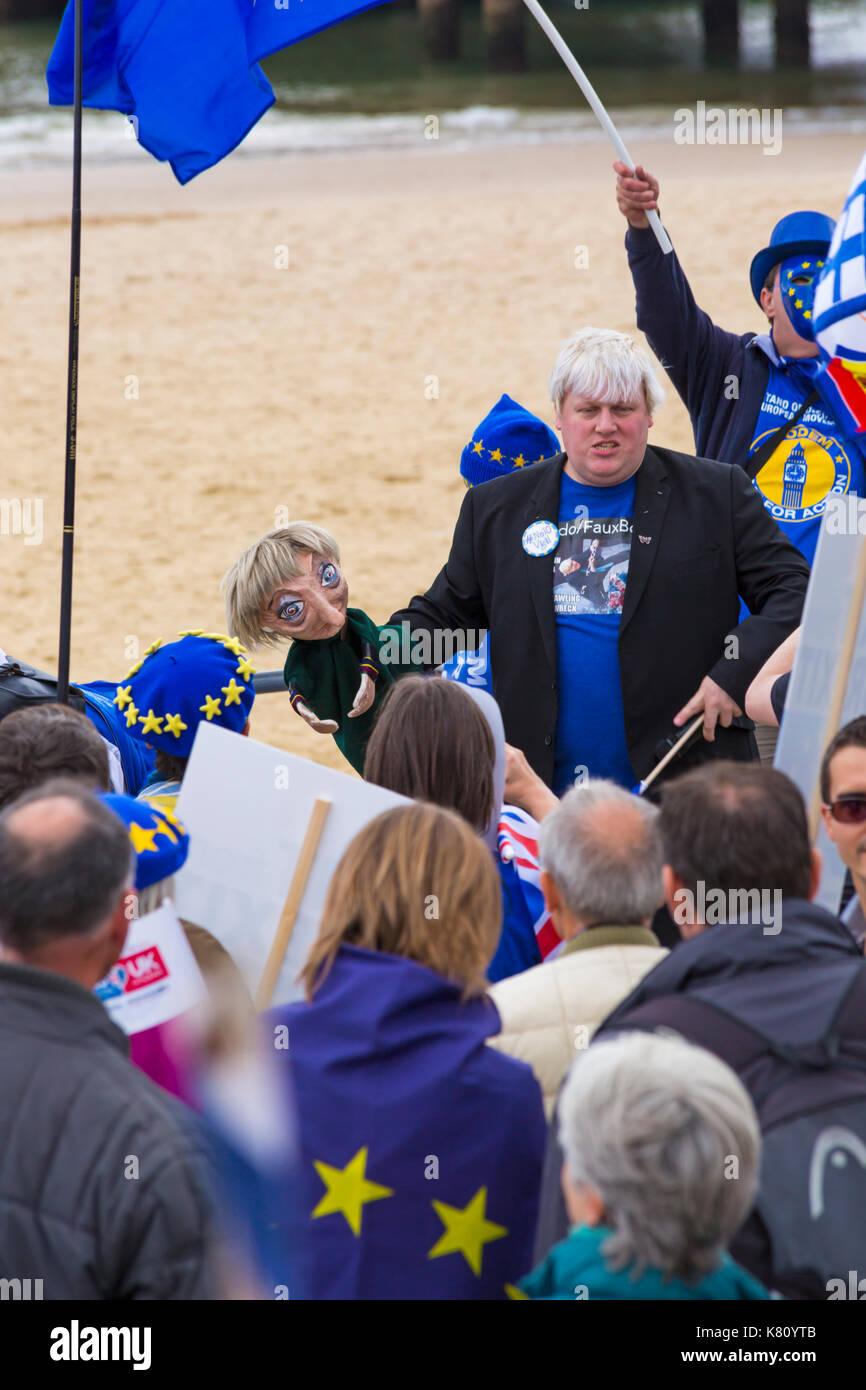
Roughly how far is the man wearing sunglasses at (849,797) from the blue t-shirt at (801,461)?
1.92 metres

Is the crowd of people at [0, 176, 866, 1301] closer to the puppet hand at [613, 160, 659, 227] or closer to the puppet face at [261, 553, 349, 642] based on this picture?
the puppet face at [261, 553, 349, 642]

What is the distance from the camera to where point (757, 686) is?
12.3 ft

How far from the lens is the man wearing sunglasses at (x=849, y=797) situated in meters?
2.80

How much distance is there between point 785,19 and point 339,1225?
35.2 m

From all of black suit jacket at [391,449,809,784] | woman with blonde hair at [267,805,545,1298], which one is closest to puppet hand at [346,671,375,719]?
black suit jacket at [391,449,809,784]

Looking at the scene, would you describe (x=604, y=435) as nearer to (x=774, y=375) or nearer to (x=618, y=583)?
(x=618, y=583)

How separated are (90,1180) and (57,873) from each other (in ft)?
1.31

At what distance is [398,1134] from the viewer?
2.21m

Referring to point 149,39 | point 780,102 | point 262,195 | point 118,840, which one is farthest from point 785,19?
point 118,840

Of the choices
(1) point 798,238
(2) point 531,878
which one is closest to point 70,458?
(2) point 531,878

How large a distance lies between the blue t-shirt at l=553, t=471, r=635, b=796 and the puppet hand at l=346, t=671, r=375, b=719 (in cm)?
45

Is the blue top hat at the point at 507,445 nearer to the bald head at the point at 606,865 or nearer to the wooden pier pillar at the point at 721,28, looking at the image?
the bald head at the point at 606,865

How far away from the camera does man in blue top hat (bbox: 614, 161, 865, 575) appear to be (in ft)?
15.4

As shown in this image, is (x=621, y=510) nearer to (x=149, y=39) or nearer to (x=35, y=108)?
(x=149, y=39)
